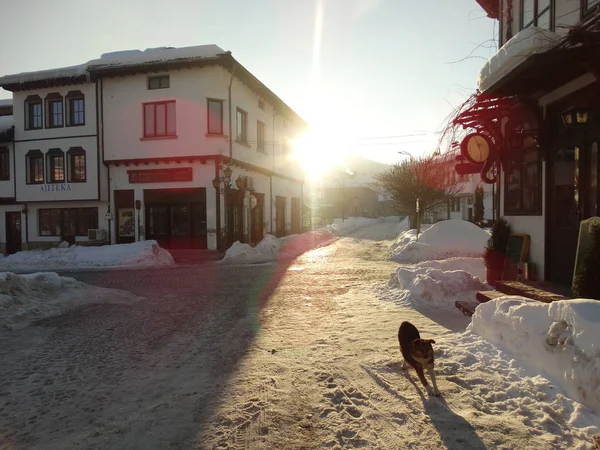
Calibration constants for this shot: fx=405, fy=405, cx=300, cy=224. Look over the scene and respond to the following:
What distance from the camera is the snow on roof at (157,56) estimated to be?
18.8 m

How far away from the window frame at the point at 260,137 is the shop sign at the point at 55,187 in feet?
33.6

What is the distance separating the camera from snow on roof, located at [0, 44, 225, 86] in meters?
18.9

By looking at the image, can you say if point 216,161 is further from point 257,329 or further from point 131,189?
point 257,329

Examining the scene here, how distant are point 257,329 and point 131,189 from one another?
16.3 metres

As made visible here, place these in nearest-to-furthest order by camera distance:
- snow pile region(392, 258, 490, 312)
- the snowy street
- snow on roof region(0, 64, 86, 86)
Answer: the snowy street < snow pile region(392, 258, 490, 312) < snow on roof region(0, 64, 86, 86)

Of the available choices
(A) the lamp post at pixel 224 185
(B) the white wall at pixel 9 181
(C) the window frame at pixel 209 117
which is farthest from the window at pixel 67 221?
(C) the window frame at pixel 209 117

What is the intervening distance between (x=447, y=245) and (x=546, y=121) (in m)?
9.20

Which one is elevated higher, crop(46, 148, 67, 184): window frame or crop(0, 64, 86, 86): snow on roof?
crop(0, 64, 86, 86): snow on roof

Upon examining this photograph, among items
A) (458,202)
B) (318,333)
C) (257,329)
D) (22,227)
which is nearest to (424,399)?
(318,333)

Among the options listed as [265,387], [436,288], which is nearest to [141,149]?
[436,288]

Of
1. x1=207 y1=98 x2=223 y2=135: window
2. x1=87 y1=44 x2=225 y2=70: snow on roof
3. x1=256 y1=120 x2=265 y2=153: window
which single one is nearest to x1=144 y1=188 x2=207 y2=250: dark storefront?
x1=207 y1=98 x2=223 y2=135: window

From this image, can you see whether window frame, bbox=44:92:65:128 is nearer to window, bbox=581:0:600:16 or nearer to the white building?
the white building

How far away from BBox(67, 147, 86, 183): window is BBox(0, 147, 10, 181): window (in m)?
4.33

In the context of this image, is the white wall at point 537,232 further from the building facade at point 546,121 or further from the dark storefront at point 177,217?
the dark storefront at point 177,217
